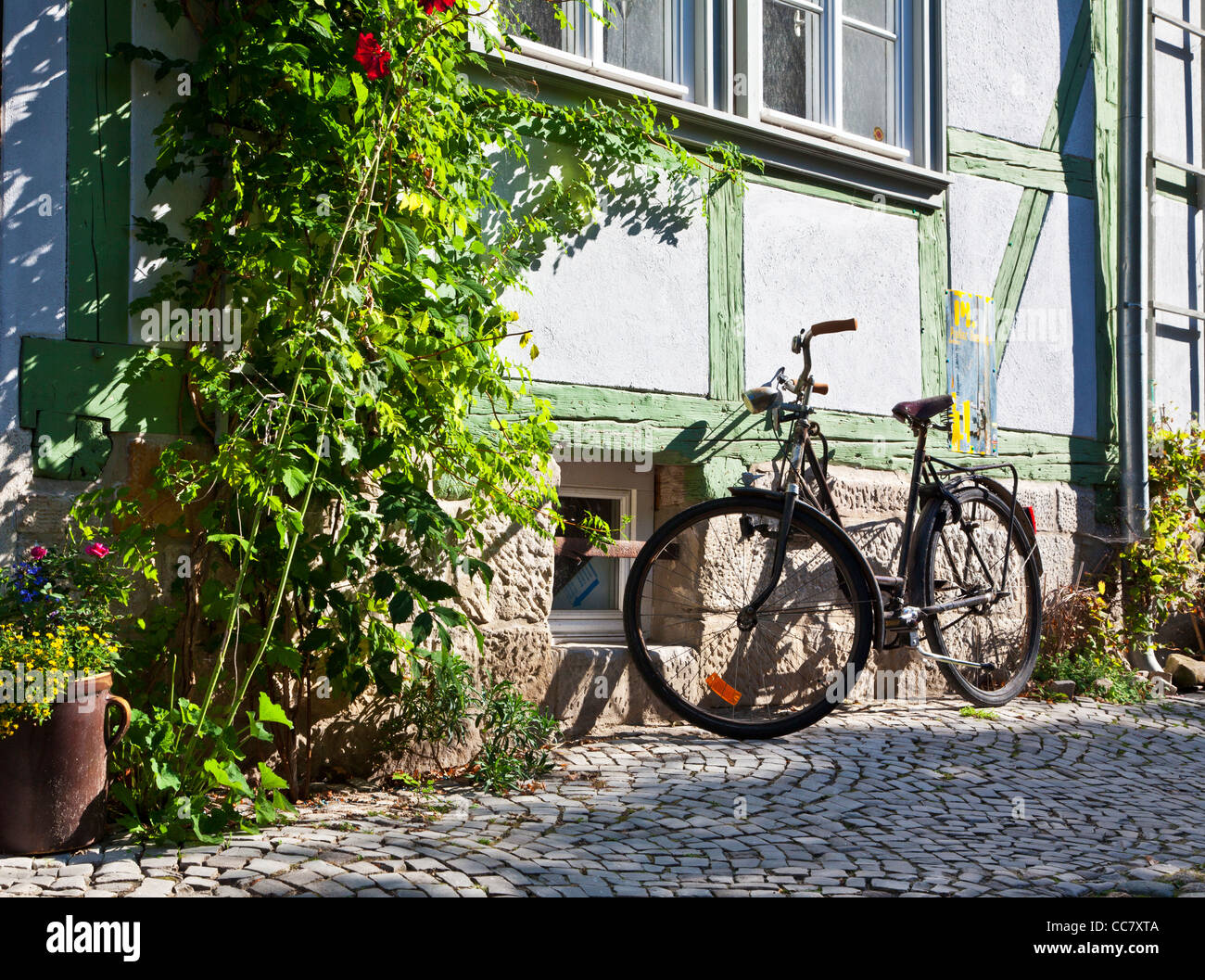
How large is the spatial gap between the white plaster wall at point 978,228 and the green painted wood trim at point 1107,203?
2.58 feet

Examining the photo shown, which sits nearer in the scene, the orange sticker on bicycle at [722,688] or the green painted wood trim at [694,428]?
the green painted wood trim at [694,428]

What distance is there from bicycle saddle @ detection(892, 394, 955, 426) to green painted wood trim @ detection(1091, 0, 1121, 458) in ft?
7.72

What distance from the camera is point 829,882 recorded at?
304cm

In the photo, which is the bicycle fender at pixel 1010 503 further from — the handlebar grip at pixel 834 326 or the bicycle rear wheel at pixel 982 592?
the handlebar grip at pixel 834 326

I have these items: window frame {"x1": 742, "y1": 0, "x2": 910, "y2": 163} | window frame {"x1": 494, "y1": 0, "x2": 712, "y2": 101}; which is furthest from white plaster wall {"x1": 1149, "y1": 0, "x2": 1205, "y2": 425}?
window frame {"x1": 494, "y1": 0, "x2": 712, "y2": 101}

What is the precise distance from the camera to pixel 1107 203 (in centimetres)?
704

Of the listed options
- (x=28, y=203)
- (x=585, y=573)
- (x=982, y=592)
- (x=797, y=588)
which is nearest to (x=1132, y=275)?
(x=982, y=592)

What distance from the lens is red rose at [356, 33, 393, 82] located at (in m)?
3.46

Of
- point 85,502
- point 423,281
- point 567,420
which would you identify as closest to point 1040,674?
point 567,420

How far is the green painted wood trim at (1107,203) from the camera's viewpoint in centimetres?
698

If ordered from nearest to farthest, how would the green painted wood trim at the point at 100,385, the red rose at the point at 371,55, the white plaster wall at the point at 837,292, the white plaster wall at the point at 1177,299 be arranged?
the red rose at the point at 371,55 < the green painted wood trim at the point at 100,385 < the white plaster wall at the point at 837,292 < the white plaster wall at the point at 1177,299

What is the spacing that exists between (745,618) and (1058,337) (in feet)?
11.1

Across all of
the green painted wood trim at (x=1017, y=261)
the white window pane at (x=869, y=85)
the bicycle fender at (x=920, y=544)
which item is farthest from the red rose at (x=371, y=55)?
the green painted wood trim at (x=1017, y=261)

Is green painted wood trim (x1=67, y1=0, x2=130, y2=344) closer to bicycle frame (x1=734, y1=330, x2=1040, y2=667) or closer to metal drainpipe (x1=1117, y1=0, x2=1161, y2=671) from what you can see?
bicycle frame (x1=734, y1=330, x2=1040, y2=667)
